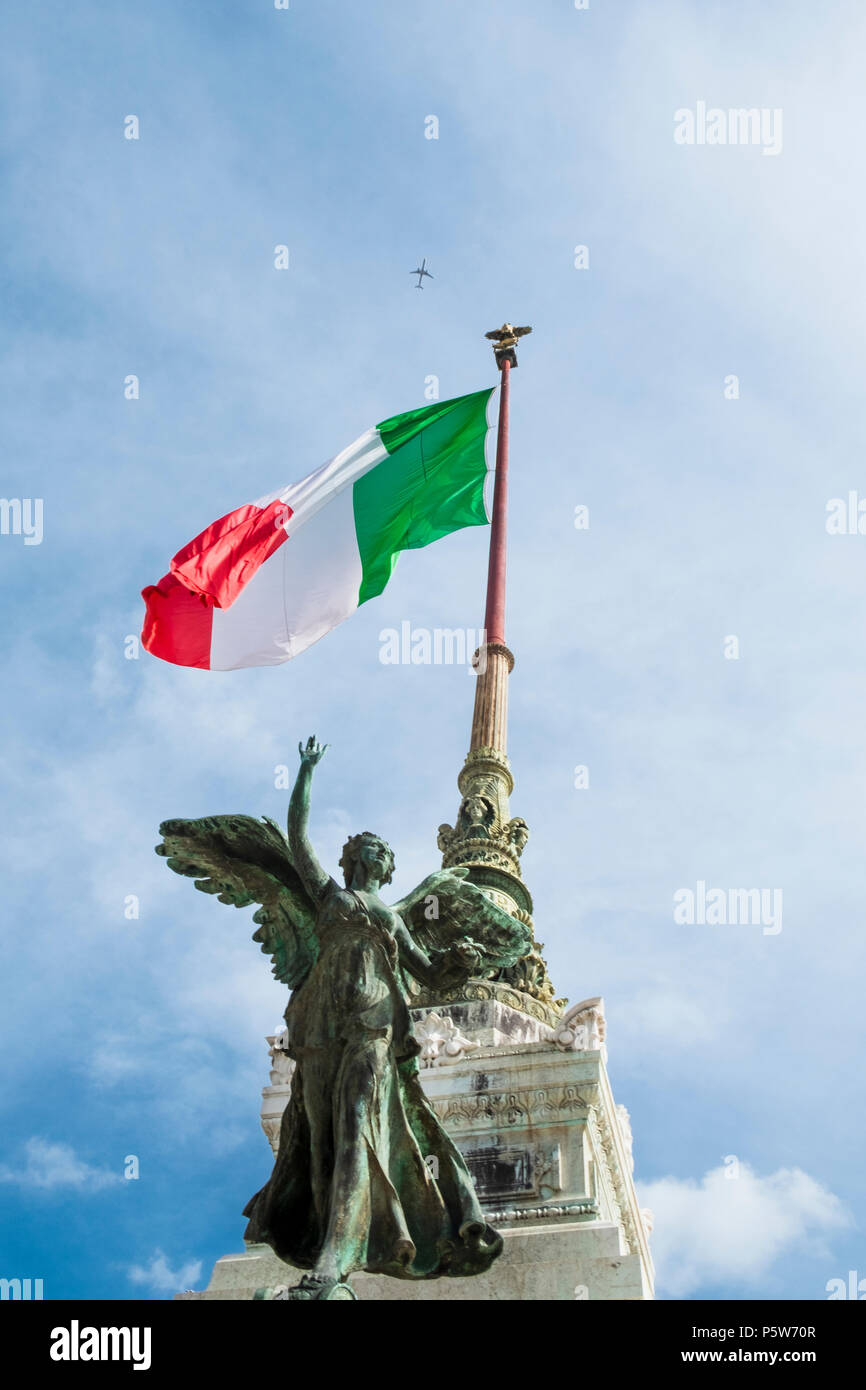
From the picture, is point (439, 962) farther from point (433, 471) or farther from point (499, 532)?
point (499, 532)

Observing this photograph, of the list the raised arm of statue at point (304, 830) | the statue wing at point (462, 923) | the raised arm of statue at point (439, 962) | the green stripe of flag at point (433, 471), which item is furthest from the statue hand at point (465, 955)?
the green stripe of flag at point (433, 471)

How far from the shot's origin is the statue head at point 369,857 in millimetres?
10203

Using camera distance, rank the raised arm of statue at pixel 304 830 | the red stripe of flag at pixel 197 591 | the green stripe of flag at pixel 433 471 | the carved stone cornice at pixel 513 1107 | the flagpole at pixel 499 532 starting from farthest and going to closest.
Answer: the flagpole at pixel 499 532, the green stripe of flag at pixel 433 471, the red stripe of flag at pixel 197 591, the carved stone cornice at pixel 513 1107, the raised arm of statue at pixel 304 830

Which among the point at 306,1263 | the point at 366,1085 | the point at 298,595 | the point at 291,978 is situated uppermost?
the point at 298,595

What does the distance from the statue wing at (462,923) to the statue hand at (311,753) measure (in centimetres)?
127

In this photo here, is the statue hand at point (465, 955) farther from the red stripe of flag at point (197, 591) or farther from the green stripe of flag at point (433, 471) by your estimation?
the green stripe of flag at point (433, 471)

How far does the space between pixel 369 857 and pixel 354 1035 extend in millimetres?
1347

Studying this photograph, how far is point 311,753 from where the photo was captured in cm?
1001

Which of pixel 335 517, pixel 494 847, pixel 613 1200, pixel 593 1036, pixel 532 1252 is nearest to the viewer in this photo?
pixel 532 1252

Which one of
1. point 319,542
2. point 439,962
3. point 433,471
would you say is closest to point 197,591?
point 319,542

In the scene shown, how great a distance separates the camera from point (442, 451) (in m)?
18.6
